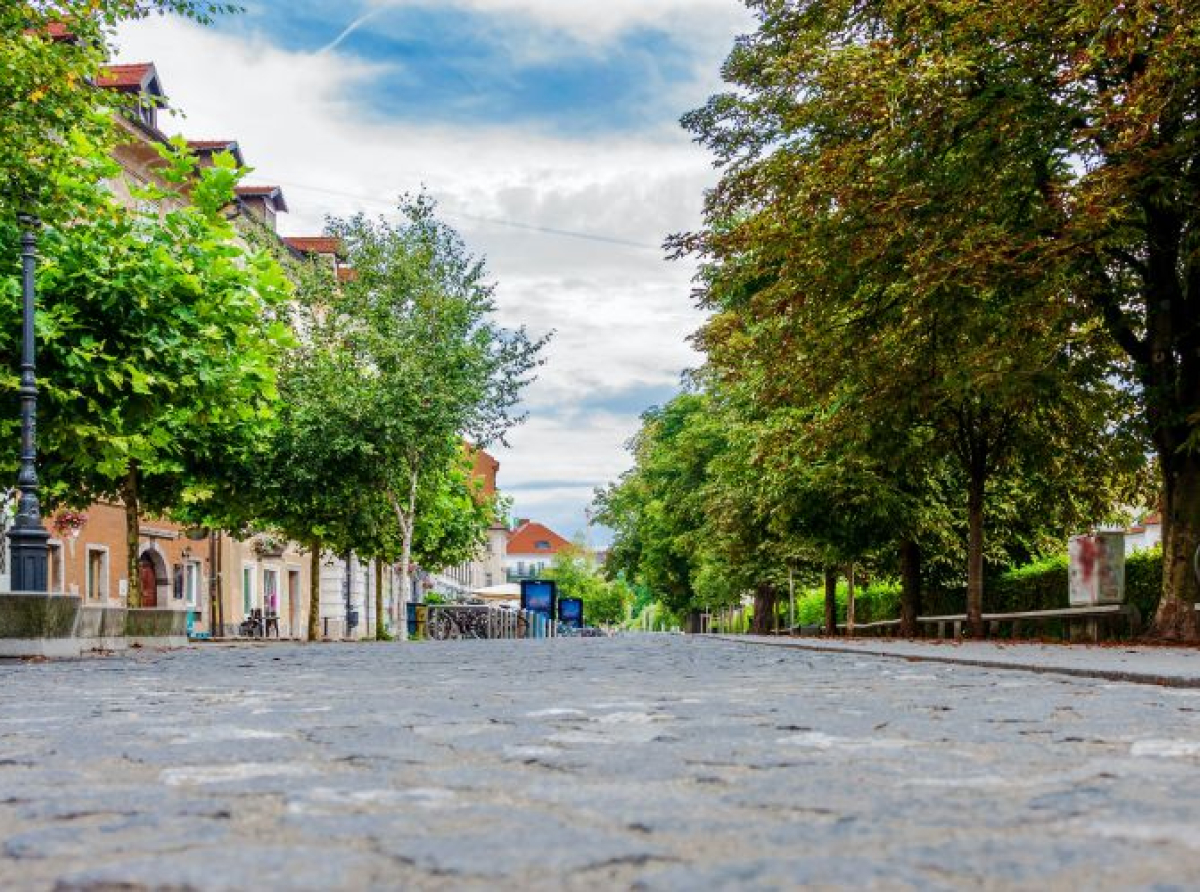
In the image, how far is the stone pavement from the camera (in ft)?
10.3

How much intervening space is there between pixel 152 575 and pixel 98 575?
572 centimetres

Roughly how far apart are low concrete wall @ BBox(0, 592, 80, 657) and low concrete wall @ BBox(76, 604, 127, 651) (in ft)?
3.93

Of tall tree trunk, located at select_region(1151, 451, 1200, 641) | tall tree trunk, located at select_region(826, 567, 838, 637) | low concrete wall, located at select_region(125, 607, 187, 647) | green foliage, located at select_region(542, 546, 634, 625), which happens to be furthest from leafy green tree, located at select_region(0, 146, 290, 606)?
green foliage, located at select_region(542, 546, 634, 625)

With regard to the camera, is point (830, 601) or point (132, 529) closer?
point (132, 529)

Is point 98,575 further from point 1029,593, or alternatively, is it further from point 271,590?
point 1029,593

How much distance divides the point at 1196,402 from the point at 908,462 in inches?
235

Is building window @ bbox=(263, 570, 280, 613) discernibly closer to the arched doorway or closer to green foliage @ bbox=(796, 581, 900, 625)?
the arched doorway

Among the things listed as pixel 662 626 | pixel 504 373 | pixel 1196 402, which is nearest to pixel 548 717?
pixel 1196 402

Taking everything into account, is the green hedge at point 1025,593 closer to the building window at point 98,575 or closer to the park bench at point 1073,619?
the park bench at point 1073,619

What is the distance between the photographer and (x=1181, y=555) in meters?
18.2

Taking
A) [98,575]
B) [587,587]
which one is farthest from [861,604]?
[587,587]

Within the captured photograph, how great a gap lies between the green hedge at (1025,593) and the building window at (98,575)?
21192 millimetres

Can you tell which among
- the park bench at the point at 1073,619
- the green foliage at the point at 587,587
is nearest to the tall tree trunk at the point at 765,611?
the park bench at the point at 1073,619

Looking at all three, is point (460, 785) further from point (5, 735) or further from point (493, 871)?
point (5, 735)
